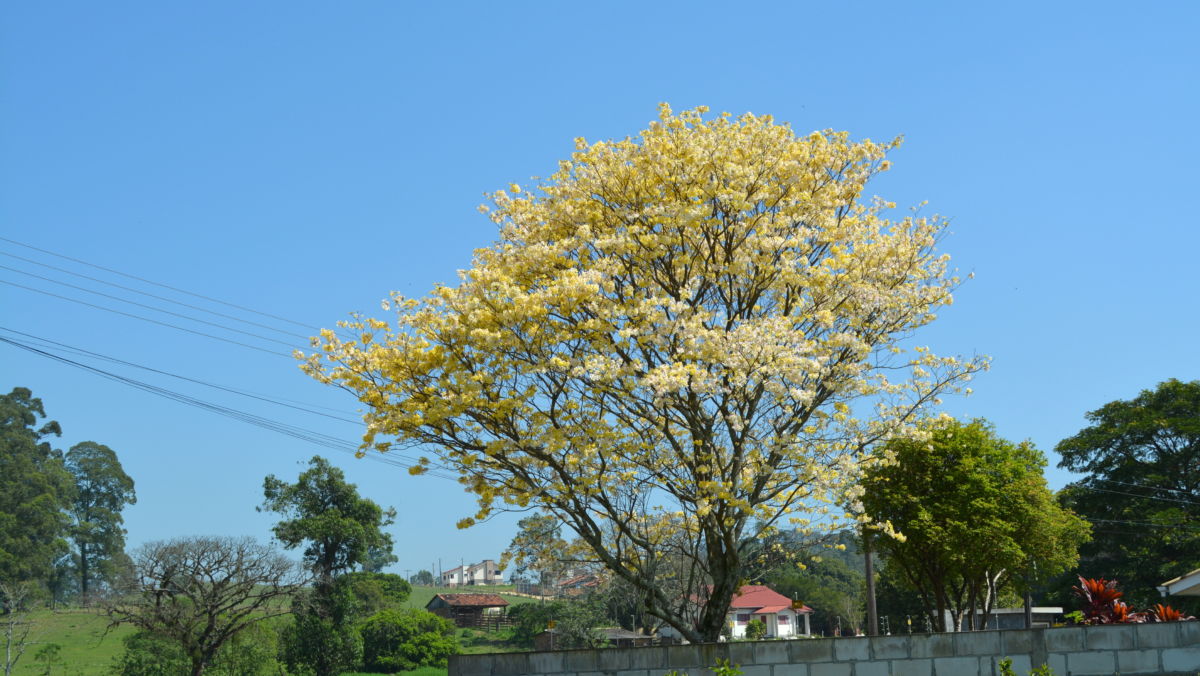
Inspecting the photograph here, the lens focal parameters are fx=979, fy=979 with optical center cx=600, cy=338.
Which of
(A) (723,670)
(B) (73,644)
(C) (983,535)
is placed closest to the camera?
(A) (723,670)

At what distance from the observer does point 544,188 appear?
15961mm

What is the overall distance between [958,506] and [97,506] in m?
97.9

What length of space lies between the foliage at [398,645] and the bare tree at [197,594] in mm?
19060

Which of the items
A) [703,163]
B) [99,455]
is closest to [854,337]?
[703,163]

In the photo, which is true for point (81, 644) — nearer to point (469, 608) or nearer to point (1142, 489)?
point (469, 608)

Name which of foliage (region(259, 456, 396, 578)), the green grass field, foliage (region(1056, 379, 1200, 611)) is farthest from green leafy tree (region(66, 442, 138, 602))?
foliage (region(1056, 379, 1200, 611))

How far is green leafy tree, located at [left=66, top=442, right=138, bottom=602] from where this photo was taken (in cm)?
9406

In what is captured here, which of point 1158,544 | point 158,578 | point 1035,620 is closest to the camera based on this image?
point 158,578

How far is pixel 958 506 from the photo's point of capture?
76.4 ft

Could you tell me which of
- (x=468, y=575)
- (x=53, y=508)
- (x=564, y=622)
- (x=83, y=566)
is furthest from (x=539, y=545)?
(x=468, y=575)

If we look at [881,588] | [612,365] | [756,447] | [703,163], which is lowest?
[881,588]

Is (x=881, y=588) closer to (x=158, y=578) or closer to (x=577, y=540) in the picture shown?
(x=158, y=578)

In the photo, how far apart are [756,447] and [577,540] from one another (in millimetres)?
3606

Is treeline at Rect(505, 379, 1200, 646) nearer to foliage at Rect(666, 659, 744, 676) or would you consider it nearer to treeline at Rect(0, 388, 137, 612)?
foliage at Rect(666, 659, 744, 676)
